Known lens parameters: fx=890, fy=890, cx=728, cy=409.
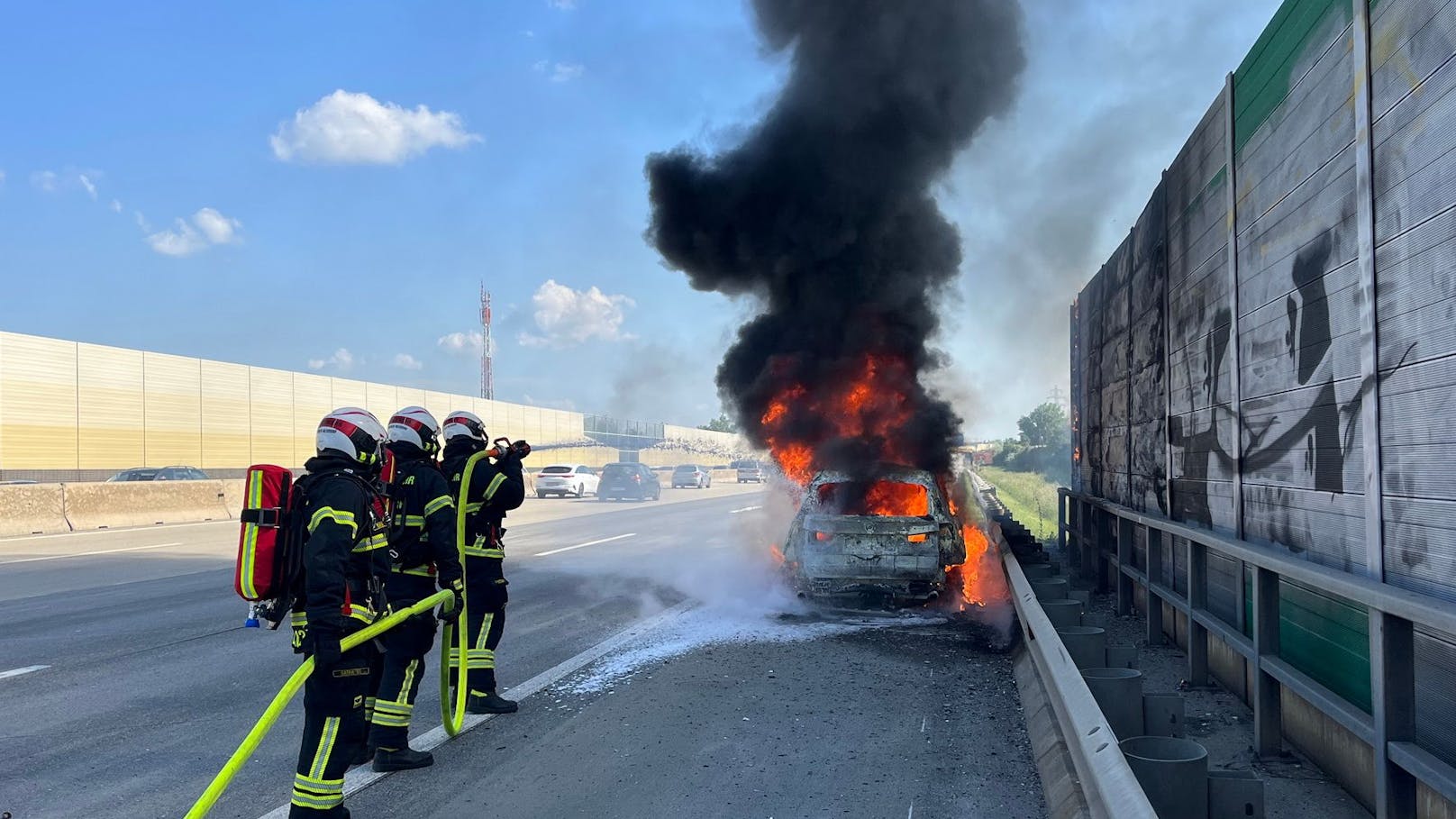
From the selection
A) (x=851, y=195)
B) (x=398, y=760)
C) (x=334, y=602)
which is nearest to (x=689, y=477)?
(x=851, y=195)

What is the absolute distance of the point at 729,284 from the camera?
15.8 meters

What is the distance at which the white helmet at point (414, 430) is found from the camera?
17.9 feet

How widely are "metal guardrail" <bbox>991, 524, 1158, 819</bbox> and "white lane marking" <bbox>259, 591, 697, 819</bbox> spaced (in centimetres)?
333

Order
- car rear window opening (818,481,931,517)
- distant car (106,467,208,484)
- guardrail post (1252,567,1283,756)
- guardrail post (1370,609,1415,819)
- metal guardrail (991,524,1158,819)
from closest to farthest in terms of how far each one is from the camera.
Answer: metal guardrail (991,524,1158,819)
guardrail post (1370,609,1415,819)
guardrail post (1252,567,1283,756)
car rear window opening (818,481,931,517)
distant car (106,467,208,484)

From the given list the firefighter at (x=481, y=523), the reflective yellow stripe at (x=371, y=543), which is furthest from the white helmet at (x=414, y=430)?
the reflective yellow stripe at (x=371, y=543)

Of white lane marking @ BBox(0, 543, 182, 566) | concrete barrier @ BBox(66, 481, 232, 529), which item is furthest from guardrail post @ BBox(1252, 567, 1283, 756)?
concrete barrier @ BBox(66, 481, 232, 529)

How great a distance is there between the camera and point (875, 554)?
858 cm

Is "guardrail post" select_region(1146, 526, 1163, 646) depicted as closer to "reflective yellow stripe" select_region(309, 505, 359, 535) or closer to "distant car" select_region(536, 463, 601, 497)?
"reflective yellow stripe" select_region(309, 505, 359, 535)

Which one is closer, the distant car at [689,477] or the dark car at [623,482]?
the dark car at [623,482]

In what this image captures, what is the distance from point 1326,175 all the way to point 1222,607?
295cm

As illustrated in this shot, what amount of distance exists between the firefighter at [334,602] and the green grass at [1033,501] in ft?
47.4

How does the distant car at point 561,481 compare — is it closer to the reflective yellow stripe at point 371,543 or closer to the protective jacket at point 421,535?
the protective jacket at point 421,535

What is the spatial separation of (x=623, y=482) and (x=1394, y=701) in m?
31.9

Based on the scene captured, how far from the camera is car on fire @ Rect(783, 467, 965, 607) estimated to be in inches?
336
